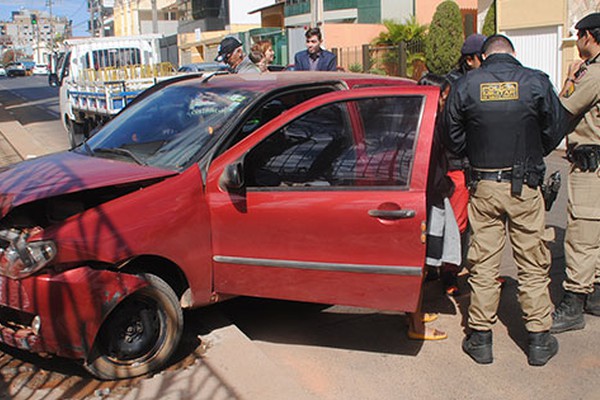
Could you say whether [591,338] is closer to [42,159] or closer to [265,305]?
[265,305]

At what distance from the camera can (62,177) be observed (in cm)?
376

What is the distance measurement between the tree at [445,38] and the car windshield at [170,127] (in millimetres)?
18156

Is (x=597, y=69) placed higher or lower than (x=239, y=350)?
higher

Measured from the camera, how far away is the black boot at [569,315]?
4352 mm

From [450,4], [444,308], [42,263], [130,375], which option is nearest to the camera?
[42,263]

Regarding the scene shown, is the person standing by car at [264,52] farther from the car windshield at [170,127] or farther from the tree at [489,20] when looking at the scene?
the tree at [489,20]

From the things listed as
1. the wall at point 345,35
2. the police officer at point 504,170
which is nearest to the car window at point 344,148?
the police officer at point 504,170

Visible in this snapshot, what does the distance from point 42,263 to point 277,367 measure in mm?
1411

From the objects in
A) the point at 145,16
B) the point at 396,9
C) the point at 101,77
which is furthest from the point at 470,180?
the point at 145,16

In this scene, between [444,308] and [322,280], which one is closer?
[322,280]

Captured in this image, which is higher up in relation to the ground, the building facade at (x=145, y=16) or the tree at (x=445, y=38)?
the building facade at (x=145, y=16)

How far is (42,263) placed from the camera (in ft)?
10.8

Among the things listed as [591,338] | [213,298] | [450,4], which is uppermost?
[450,4]

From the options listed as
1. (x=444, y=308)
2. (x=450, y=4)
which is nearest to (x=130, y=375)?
(x=444, y=308)
